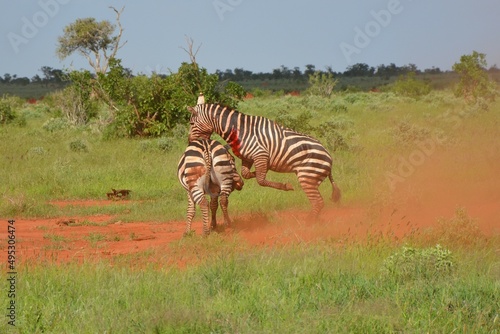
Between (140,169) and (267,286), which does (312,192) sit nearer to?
(267,286)

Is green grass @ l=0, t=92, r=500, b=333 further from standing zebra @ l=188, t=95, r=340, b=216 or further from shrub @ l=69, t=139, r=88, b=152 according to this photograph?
shrub @ l=69, t=139, r=88, b=152

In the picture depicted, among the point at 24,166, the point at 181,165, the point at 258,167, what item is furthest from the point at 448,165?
the point at 24,166

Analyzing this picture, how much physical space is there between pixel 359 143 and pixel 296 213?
27.0 ft

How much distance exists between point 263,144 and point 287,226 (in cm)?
119

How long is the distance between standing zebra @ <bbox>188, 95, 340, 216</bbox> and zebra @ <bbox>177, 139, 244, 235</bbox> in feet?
2.08

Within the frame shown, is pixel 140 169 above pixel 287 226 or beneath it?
above

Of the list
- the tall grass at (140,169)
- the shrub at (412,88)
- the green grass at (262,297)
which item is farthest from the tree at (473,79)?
the green grass at (262,297)

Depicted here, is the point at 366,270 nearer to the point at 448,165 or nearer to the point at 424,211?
the point at 424,211

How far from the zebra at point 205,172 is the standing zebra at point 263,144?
0.63 m

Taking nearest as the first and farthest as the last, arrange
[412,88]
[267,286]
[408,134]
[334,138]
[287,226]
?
1. [267,286]
2. [287,226]
3. [334,138]
4. [408,134]
5. [412,88]

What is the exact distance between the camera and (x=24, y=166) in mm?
16578

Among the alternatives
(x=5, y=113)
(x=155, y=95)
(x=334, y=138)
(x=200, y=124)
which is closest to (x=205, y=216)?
(x=200, y=124)

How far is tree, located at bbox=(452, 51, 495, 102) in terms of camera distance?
30334 millimetres

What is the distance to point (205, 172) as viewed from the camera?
970 centimetres
